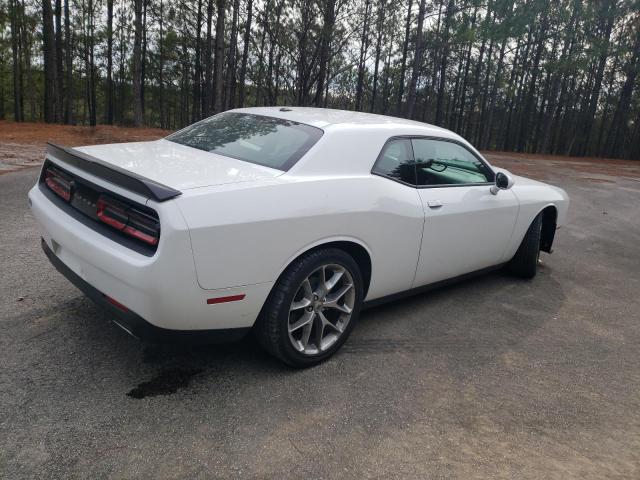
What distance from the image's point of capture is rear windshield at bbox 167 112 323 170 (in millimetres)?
3094

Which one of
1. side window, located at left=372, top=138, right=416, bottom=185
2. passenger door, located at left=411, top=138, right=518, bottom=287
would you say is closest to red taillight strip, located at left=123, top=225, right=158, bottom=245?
side window, located at left=372, top=138, right=416, bottom=185

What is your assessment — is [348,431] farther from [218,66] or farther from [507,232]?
[218,66]

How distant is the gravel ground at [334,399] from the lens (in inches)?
86.6

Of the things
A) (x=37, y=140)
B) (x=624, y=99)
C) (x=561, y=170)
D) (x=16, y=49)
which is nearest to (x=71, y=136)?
(x=37, y=140)

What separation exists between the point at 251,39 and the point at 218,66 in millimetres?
13753

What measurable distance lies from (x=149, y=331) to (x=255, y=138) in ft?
5.05

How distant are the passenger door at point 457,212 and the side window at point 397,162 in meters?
0.07

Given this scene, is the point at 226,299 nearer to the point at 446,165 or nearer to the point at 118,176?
the point at 118,176

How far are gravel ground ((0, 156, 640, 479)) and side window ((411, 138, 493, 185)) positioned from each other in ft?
3.53

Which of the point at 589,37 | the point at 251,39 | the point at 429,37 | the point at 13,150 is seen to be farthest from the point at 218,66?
the point at 589,37

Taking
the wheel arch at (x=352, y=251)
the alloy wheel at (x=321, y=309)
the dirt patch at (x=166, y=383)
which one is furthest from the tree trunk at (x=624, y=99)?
the dirt patch at (x=166, y=383)

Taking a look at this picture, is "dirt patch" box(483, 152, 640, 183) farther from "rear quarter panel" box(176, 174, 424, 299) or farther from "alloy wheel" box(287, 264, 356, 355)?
"alloy wheel" box(287, 264, 356, 355)

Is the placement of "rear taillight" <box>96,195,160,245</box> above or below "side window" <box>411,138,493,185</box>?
below

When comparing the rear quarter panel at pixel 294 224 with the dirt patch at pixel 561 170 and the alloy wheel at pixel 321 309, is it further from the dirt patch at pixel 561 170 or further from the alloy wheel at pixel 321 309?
the dirt patch at pixel 561 170
